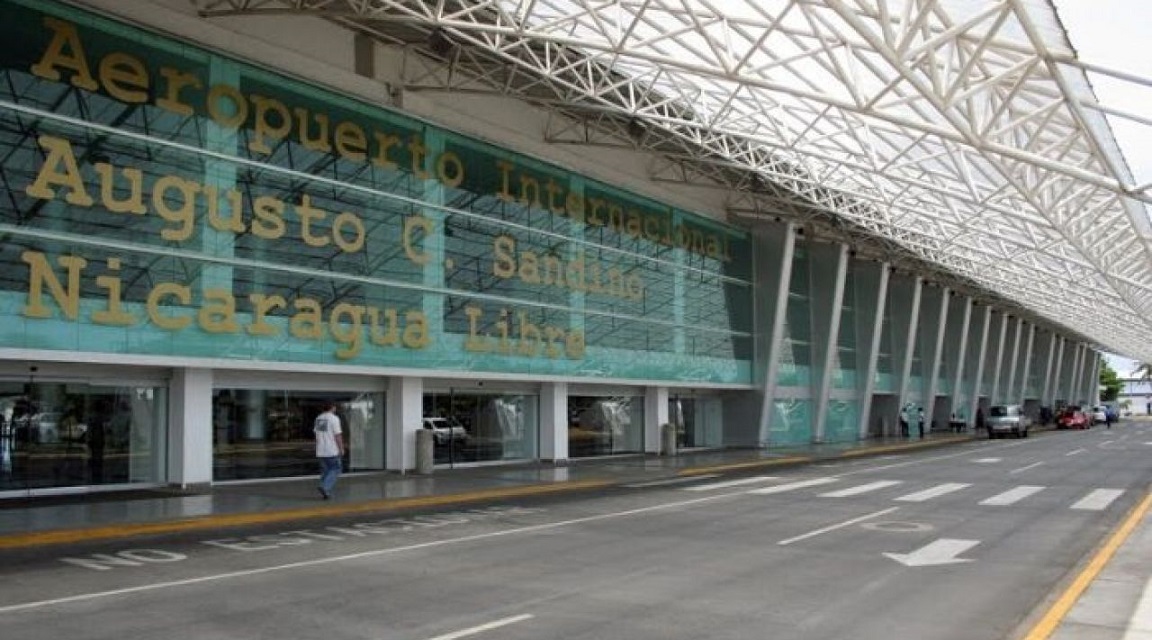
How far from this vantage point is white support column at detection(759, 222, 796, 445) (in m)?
39.9

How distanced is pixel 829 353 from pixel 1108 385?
158 metres

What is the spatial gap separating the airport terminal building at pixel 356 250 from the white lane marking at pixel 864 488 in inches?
298

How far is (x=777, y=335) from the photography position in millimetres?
40094

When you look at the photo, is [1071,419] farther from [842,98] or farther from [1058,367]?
[842,98]

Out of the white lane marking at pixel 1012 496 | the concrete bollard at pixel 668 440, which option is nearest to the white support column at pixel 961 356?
the concrete bollard at pixel 668 440

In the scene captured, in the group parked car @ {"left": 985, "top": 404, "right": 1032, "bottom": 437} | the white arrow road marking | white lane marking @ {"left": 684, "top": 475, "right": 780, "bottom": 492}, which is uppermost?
the white arrow road marking

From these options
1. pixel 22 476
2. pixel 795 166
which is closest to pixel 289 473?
pixel 22 476

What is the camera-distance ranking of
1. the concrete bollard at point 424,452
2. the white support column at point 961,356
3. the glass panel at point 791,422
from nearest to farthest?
the concrete bollard at point 424,452 → the glass panel at point 791,422 → the white support column at point 961,356

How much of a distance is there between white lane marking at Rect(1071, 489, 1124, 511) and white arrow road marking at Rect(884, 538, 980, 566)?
19.2ft

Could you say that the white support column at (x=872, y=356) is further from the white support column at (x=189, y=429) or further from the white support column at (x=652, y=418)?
the white support column at (x=189, y=429)

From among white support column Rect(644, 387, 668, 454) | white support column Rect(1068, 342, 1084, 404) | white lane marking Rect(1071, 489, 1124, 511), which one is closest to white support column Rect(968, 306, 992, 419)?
white support column Rect(644, 387, 668, 454)

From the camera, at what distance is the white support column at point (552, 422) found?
29562 mm

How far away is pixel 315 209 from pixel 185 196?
3.25 metres

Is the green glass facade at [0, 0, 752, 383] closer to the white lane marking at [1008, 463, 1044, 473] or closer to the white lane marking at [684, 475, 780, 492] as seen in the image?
the white lane marking at [684, 475, 780, 492]
